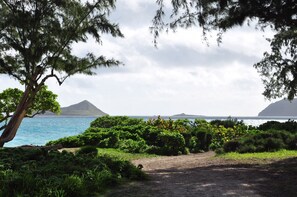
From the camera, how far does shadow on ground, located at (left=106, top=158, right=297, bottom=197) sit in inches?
343

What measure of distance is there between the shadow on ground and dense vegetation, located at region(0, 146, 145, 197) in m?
0.50

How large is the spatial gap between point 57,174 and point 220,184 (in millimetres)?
4033

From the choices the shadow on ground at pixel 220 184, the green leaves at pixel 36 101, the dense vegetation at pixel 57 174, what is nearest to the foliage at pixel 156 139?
the green leaves at pixel 36 101

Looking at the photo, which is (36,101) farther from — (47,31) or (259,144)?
(259,144)

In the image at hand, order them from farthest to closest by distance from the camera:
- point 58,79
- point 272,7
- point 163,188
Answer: point 58,79, point 272,7, point 163,188

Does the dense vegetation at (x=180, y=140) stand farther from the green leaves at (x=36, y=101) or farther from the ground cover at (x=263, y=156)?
the green leaves at (x=36, y=101)

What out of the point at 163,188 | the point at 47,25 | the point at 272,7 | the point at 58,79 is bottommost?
the point at 163,188

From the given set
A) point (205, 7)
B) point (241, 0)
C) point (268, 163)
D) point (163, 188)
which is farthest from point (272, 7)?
point (163, 188)

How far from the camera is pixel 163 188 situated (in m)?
9.20

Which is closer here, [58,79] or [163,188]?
[163,188]

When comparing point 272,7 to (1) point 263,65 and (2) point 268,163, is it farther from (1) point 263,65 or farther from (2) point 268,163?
(1) point 263,65

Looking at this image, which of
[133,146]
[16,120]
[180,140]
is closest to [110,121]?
[133,146]

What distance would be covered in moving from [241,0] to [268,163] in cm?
595

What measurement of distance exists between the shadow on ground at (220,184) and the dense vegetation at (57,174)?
50 centimetres
